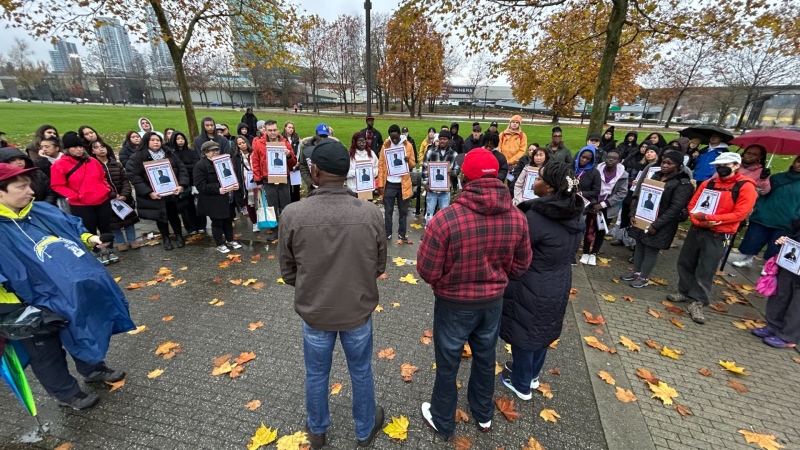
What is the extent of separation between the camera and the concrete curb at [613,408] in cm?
284

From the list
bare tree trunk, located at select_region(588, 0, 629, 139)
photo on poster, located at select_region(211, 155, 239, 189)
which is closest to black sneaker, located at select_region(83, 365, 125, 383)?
photo on poster, located at select_region(211, 155, 239, 189)

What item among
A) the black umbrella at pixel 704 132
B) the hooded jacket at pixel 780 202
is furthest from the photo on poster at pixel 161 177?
the black umbrella at pixel 704 132

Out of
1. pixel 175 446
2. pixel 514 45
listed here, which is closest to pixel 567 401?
pixel 175 446

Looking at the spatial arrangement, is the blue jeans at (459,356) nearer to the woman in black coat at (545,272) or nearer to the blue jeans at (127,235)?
the woman in black coat at (545,272)

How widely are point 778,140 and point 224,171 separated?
9558 millimetres

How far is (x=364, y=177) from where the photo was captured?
6.21m

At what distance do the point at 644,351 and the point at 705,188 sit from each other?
2417mm

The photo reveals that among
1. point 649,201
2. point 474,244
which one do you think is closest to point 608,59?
point 649,201

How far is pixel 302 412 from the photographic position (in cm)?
304

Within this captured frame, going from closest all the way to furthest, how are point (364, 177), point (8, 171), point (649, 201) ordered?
point (8, 171)
point (649, 201)
point (364, 177)

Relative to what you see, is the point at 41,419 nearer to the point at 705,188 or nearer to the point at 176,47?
the point at 705,188

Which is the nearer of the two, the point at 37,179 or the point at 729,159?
the point at 729,159

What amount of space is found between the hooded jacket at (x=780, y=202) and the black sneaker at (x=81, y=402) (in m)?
9.08

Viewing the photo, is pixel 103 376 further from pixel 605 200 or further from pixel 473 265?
pixel 605 200
